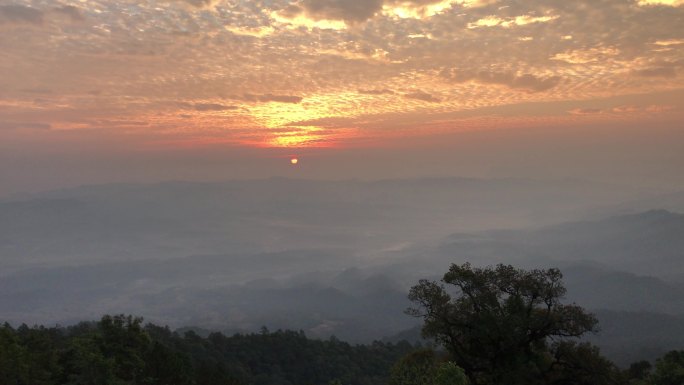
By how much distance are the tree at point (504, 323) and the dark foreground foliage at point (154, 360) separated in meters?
9.19

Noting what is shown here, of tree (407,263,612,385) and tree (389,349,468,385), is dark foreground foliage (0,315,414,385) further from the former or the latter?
tree (407,263,612,385)

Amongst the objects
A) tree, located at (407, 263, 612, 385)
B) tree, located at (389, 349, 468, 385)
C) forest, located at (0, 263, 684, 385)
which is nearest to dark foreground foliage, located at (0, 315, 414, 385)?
forest, located at (0, 263, 684, 385)

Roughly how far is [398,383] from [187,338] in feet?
266

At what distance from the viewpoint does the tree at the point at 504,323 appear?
30891 millimetres

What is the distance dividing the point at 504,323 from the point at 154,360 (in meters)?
30.9

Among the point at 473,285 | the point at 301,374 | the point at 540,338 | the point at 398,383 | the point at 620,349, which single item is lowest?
the point at 620,349

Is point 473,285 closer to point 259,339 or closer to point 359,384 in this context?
point 359,384

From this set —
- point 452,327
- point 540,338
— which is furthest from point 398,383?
point 540,338

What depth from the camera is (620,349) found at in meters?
177

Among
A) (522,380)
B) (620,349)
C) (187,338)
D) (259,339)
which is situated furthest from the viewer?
(620,349)

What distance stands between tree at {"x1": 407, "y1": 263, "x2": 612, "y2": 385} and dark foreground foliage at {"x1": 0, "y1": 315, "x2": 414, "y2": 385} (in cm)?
919

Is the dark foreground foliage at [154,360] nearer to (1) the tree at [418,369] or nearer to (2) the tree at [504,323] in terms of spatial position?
(1) the tree at [418,369]

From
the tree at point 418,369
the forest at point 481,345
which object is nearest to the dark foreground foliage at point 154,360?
the forest at point 481,345

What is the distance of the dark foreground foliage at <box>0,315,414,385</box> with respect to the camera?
105 ft
